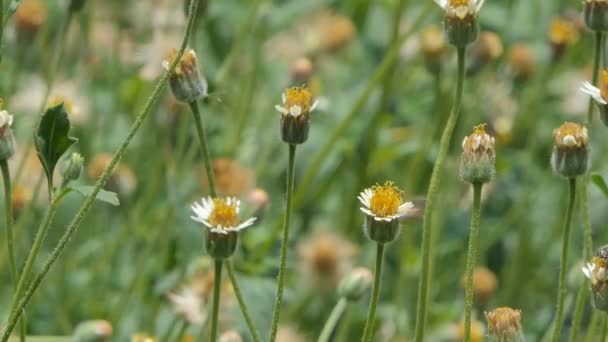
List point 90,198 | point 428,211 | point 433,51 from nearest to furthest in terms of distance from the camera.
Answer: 1. point 90,198
2. point 428,211
3. point 433,51

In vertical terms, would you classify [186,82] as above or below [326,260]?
above

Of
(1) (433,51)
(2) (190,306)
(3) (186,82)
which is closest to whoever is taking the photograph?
(3) (186,82)

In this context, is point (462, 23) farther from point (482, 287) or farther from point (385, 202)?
point (482, 287)

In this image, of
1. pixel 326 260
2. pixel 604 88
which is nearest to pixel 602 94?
pixel 604 88

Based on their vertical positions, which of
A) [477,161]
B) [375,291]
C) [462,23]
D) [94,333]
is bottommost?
[94,333]

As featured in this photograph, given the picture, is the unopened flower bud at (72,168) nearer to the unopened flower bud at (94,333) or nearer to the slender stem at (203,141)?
the slender stem at (203,141)

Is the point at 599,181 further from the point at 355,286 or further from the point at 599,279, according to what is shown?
the point at 355,286

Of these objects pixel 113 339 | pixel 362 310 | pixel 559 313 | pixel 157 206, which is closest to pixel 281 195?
pixel 157 206

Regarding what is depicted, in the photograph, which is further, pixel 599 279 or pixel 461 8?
pixel 461 8
